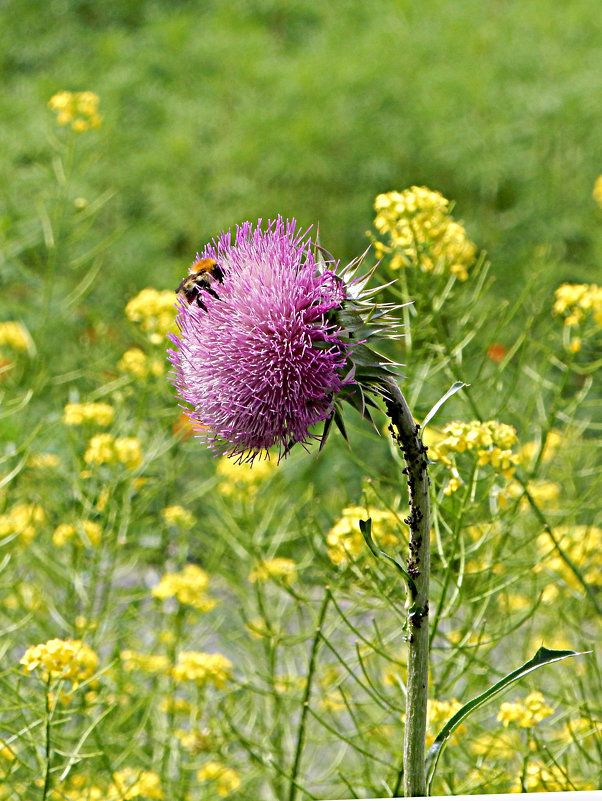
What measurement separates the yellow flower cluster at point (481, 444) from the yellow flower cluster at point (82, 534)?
Answer: 634 mm

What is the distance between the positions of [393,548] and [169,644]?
0.51 metres

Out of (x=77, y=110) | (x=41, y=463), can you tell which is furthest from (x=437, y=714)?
(x=77, y=110)

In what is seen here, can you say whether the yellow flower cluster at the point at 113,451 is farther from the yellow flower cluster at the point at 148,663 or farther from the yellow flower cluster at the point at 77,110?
the yellow flower cluster at the point at 77,110

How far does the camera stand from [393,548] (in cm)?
124

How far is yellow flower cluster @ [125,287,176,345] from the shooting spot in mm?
1690

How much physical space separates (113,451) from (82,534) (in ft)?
0.44

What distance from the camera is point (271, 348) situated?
2.45 ft

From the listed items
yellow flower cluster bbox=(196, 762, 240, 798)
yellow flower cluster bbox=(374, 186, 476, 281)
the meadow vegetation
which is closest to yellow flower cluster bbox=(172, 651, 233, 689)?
the meadow vegetation

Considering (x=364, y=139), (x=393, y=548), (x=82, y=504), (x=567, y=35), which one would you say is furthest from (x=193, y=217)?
(x=393, y=548)

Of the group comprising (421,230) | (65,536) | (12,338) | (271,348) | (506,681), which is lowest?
(506,681)

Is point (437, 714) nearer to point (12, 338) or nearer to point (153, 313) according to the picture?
point (153, 313)

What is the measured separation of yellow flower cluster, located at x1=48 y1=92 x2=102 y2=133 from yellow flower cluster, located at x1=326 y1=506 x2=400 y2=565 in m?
1.02

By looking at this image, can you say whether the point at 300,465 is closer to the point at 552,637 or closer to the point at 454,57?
the point at 552,637

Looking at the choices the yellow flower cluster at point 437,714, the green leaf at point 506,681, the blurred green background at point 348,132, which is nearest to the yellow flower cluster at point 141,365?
the yellow flower cluster at point 437,714
